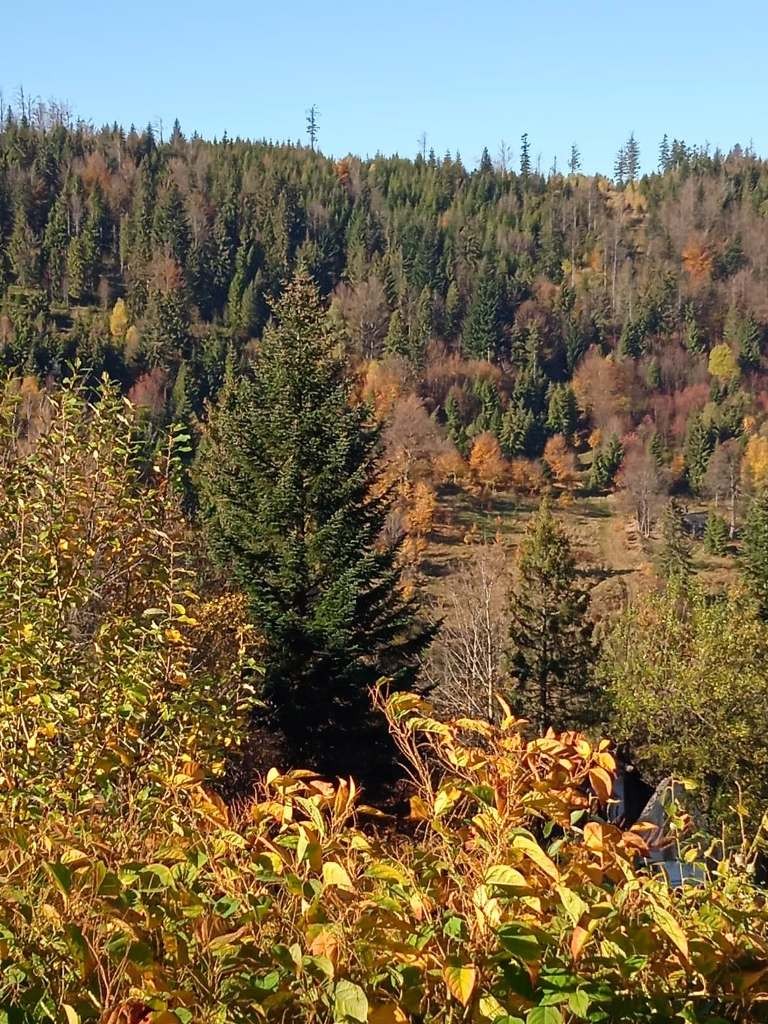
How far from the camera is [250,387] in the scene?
1780cm

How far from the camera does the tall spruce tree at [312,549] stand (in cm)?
1345

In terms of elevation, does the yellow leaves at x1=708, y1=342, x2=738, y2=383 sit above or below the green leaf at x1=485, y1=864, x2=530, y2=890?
above

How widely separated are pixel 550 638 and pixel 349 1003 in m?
21.9

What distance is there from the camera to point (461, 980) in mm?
1893

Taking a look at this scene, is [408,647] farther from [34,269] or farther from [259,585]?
[34,269]

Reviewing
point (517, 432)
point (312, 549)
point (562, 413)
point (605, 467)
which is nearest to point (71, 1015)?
point (312, 549)

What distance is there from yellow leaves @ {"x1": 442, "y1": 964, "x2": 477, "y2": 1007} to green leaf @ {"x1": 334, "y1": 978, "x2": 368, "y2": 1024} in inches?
7.4

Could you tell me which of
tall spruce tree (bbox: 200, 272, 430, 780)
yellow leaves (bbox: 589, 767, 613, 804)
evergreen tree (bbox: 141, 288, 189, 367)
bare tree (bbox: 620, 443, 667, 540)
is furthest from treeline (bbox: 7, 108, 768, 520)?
yellow leaves (bbox: 589, 767, 613, 804)

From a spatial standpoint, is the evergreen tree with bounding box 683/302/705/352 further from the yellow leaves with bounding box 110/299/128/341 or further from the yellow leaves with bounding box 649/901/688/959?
the yellow leaves with bounding box 649/901/688/959

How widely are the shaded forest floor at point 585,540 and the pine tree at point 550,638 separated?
34936 millimetres

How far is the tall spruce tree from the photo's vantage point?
13453 mm

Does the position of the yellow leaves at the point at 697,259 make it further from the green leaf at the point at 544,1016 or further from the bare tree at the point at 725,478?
the green leaf at the point at 544,1016

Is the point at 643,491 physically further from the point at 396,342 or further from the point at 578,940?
the point at 578,940

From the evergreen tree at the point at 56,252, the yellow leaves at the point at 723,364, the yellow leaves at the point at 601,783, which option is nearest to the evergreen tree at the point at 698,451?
the yellow leaves at the point at 723,364
